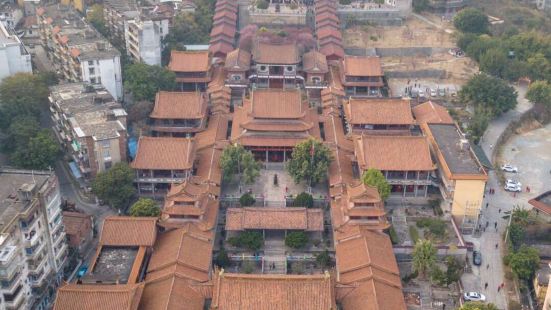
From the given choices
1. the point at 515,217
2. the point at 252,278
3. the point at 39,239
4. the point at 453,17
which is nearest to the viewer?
the point at 252,278

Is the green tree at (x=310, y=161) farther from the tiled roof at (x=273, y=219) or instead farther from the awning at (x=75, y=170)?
the awning at (x=75, y=170)

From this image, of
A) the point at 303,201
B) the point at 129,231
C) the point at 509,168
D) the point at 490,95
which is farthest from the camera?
the point at 490,95

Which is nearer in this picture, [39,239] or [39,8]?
[39,239]

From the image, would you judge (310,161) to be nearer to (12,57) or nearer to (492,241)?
(492,241)

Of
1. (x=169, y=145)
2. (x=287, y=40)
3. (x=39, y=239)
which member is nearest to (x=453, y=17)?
(x=287, y=40)

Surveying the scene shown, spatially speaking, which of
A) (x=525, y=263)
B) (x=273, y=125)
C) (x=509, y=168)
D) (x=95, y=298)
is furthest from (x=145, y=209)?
(x=509, y=168)

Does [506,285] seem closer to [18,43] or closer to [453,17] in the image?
[18,43]

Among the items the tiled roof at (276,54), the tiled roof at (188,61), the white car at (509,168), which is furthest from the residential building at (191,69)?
the white car at (509,168)
